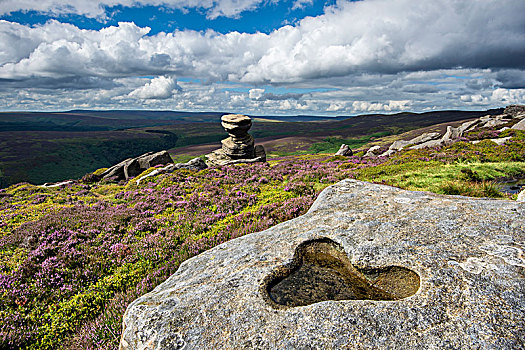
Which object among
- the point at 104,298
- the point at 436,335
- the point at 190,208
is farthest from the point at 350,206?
the point at 190,208

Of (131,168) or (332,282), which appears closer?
(332,282)

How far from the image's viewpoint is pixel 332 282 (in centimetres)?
473

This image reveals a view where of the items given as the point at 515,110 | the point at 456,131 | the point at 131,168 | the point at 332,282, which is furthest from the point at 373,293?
the point at 515,110

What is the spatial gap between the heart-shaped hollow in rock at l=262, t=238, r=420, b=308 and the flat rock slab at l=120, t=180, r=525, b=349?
0.04m

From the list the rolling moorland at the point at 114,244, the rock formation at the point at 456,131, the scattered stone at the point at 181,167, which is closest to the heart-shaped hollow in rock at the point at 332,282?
the rolling moorland at the point at 114,244

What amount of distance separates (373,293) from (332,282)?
70cm

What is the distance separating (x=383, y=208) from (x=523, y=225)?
2759 millimetres

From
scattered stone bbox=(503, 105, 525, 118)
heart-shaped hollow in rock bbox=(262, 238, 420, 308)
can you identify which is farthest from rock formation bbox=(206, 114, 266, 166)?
scattered stone bbox=(503, 105, 525, 118)

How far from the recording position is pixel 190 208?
50.6 ft

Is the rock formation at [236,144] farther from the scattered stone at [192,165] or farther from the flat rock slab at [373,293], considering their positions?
the flat rock slab at [373,293]

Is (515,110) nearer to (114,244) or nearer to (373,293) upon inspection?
(373,293)

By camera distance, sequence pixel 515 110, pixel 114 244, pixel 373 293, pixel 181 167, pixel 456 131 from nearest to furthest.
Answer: pixel 373 293
pixel 114 244
pixel 181 167
pixel 456 131
pixel 515 110

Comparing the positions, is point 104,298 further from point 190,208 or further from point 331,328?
point 190,208


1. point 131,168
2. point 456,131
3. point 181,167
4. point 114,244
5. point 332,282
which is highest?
point 332,282
